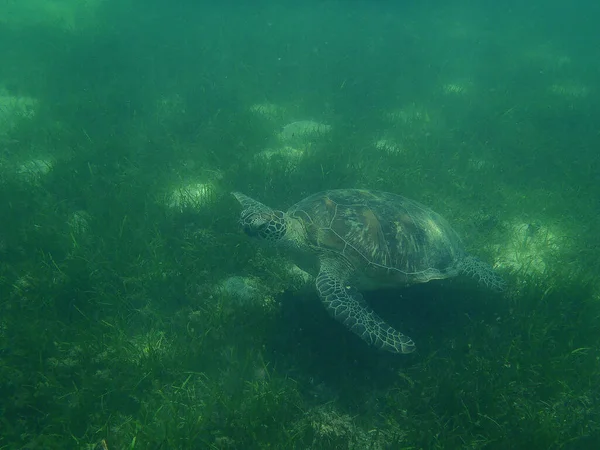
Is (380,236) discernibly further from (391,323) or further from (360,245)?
(391,323)

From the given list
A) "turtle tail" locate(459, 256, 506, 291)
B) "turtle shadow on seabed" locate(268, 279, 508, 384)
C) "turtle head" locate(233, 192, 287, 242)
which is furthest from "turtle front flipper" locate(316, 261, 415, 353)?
"turtle tail" locate(459, 256, 506, 291)

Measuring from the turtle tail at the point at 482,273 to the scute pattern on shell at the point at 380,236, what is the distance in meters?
0.13

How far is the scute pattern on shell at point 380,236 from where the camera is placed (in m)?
4.36

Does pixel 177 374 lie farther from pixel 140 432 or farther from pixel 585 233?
pixel 585 233

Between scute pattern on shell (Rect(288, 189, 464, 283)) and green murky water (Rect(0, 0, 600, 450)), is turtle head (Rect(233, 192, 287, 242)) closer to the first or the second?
scute pattern on shell (Rect(288, 189, 464, 283))

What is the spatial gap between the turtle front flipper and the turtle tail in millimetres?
1687

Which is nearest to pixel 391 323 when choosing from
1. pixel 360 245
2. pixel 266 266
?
pixel 360 245

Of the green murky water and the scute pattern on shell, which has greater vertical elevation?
the scute pattern on shell

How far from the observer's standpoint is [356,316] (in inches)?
152

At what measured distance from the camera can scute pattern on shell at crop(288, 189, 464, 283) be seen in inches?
172

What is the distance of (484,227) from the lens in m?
6.52

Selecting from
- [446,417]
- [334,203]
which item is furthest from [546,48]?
[446,417]

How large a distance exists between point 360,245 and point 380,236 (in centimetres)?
32

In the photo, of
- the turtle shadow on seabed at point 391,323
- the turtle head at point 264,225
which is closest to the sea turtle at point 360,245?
the turtle head at point 264,225
